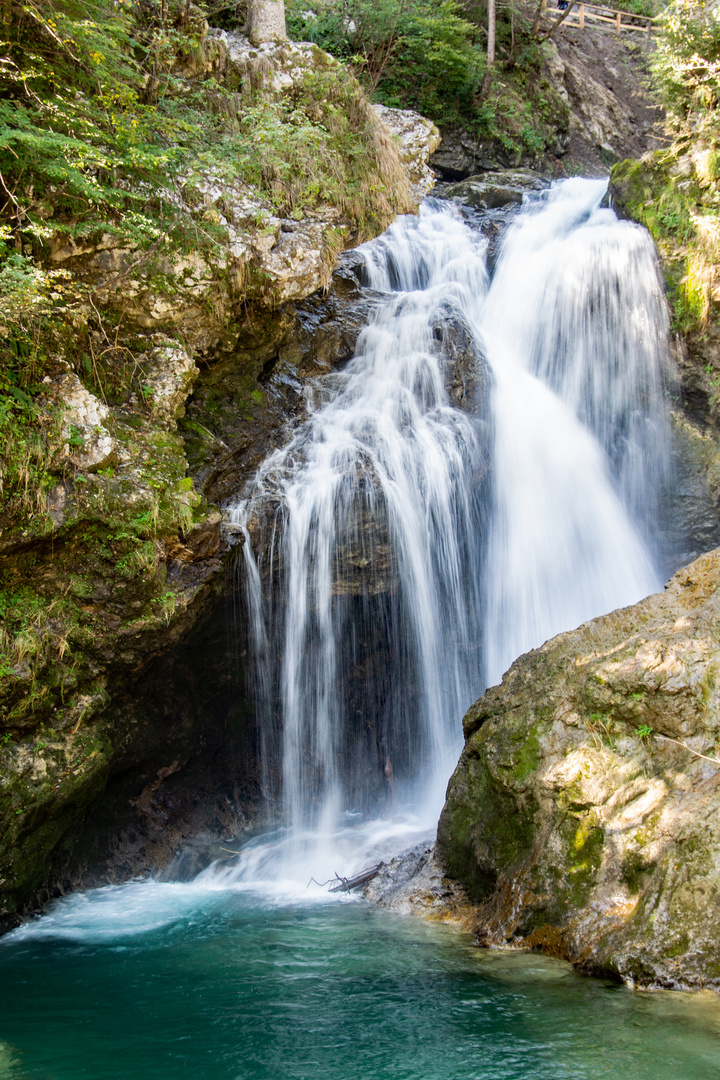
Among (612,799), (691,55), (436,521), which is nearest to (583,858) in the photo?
(612,799)

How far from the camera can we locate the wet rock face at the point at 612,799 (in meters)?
3.96

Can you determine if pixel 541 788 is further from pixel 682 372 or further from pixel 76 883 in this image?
pixel 682 372

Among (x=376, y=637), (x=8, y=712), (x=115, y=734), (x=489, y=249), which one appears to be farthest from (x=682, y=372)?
(x=8, y=712)

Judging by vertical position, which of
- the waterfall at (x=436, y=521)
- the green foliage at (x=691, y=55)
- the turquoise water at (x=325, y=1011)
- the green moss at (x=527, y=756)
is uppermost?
the green foliage at (x=691, y=55)

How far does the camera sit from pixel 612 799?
14.6 feet

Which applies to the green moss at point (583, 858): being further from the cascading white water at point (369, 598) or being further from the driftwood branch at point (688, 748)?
the cascading white water at point (369, 598)

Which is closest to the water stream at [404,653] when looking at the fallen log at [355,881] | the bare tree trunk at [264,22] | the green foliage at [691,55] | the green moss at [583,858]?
the fallen log at [355,881]

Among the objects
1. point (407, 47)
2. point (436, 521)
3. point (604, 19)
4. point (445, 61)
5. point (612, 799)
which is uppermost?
point (604, 19)

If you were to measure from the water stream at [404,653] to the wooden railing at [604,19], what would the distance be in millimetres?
16614

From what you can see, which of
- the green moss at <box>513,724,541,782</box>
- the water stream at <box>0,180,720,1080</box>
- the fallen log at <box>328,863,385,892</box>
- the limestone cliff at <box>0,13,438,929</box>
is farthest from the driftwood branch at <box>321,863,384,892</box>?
the green moss at <box>513,724,541,782</box>

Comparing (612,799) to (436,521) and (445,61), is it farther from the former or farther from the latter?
(445,61)

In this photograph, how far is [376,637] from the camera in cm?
818

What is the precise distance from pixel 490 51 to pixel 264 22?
11.6 m

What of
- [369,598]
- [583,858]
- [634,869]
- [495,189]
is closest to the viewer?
[634,869]
